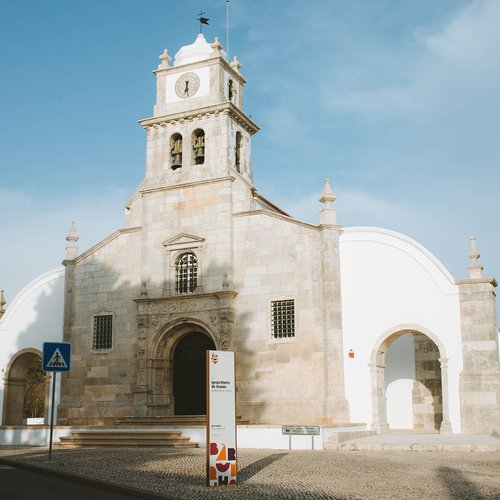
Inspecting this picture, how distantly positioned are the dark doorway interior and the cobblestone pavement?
7.89 metres

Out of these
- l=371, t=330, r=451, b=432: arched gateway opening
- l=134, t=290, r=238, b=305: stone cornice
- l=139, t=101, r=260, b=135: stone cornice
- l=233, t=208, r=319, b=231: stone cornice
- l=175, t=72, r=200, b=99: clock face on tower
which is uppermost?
l=175, t=72, r=200, b=99: clock face on tower

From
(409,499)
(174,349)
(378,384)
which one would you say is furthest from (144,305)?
(409,499)

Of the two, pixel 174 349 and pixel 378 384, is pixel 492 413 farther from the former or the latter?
pixel 174 349

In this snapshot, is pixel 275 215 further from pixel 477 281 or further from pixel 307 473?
pixel 307 473

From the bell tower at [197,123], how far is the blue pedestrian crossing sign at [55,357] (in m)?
11.9

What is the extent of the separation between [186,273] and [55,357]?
1098 centimetres

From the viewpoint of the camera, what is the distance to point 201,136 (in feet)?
91.6

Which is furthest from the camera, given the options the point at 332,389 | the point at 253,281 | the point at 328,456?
the point at 253,281

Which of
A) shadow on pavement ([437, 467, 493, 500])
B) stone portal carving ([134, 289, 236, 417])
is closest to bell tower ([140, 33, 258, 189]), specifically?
stone portal carving ([134, 289, 236, 417])

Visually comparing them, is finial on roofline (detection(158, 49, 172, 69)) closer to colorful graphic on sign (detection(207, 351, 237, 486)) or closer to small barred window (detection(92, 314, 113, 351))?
small barred window (detection(92, 314, 113, 351))

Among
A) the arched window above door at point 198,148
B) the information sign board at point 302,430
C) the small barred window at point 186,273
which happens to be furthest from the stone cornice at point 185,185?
the information sign board at point 302,430

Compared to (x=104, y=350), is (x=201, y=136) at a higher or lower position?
higher

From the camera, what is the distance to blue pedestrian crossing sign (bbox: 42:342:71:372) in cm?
1582

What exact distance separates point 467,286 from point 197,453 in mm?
10362
